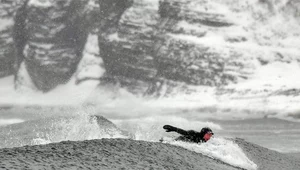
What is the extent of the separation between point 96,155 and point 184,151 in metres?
5.19

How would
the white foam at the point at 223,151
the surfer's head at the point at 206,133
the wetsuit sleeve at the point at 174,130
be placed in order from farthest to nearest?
the surfer's head at the point at 206,133, the white foam at the point at 223,151, the wetsuit sleeve at the point at 174,130

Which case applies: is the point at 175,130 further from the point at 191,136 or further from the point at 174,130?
the point at 191,136

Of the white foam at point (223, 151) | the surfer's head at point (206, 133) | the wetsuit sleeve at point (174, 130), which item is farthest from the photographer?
the surfer's head at point (206, 133)

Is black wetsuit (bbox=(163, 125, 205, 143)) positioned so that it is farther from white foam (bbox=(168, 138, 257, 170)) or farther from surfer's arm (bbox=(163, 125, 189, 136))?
white foam (bbox=(168, 138, 257, 170))

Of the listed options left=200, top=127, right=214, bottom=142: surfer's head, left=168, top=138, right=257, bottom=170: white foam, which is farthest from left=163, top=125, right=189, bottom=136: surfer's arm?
left=200, top=127, right=214, bottom=142: surfer's head

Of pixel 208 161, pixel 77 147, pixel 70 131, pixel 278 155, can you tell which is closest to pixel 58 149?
pixel 77 147

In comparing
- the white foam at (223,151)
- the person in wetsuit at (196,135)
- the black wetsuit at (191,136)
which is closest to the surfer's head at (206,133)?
the person in wetsuit at (196,135)

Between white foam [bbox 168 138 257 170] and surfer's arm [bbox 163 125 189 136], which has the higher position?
surfer's arm [bbox 163 125 189 136]

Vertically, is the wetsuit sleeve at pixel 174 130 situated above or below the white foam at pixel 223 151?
above

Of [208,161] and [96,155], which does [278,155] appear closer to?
[208,161]

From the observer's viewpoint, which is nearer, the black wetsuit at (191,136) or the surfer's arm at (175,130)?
the surfer's arm at (175,130)

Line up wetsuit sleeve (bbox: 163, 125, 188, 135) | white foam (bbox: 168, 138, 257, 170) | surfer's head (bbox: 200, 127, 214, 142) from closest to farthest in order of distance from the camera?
wetsuit sleeve (bbox: 163, 125, 188, 135)
white foam (bbox: 168, 138, 257, 170)
surfer's head (bbox: 200, 127, 214, 142)

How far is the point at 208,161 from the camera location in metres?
27.1

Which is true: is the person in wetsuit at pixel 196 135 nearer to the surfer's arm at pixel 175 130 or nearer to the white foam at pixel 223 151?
the surfer's arm at pixel 175 130
